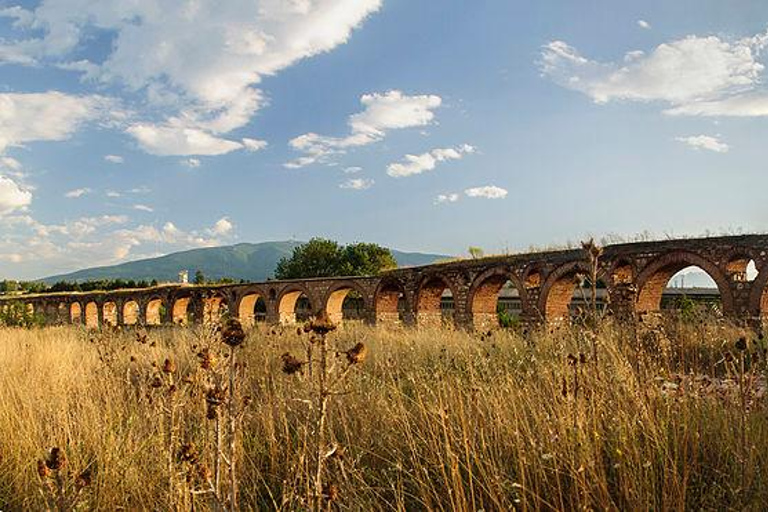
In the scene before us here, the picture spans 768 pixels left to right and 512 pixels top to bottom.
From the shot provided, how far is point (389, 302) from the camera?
25.3 meters

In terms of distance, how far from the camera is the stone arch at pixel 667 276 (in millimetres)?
14611

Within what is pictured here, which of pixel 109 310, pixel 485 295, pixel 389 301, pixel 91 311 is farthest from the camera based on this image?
pixel 91 311

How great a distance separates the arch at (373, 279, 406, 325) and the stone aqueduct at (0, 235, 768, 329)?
0.04m

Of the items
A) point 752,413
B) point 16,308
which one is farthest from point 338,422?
point 16,308

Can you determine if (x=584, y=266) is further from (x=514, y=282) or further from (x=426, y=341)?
(x=426, y=341)

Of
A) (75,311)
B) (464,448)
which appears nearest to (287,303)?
(75,311)

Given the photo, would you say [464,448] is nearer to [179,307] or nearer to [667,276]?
[667,276]

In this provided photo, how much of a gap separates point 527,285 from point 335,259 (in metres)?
36.1

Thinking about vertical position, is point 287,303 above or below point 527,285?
below

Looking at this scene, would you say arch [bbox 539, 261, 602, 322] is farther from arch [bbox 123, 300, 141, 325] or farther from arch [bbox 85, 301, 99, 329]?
arch [bbox 85, 301, 99, 329]

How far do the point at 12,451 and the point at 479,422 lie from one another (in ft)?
10.5

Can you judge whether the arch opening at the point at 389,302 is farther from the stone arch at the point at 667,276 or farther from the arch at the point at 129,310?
the arch at the point at 129,310

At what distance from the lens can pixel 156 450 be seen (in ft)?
11.4

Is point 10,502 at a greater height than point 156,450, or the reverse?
point 156,450
